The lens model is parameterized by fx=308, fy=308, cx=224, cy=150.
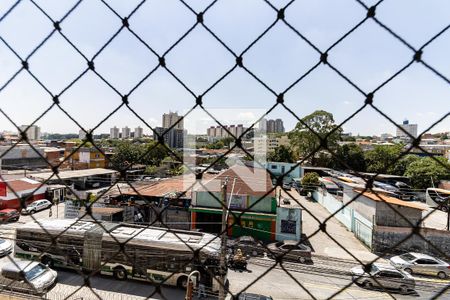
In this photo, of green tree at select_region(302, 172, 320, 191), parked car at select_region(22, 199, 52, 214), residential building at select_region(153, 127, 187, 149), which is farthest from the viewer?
green tree at select_region(302, 172, 320, 191)

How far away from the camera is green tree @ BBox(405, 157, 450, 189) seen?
12.6 meters

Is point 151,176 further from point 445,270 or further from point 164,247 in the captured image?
point 445,270

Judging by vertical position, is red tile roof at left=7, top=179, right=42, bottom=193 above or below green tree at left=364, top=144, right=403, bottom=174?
below

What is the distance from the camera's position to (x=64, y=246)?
490cm

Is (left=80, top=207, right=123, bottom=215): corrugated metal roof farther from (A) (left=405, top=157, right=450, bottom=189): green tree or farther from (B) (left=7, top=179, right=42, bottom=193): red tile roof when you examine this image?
(A) (left=405, top=157, right=450, bottom=189): green tree

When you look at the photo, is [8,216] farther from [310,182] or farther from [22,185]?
[310,182]

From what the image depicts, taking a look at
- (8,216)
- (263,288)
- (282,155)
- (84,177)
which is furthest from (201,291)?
(282,155)

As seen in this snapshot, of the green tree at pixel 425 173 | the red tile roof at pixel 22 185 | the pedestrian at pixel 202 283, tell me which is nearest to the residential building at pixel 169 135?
the pedestrian at pixel 202 283

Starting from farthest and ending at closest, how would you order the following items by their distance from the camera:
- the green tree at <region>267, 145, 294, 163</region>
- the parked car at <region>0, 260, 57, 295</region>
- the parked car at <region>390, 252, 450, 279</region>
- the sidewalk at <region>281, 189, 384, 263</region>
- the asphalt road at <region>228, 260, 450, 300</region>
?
the green tree at <region>267, 145, 294, 163</region>
the sidewalk at <region>281, 189, 384, 263</region>
the parked car at <region>390, 252, 450, 279</region>
the asphalt road at <region>228, 260, 450, 300</region>
the parked car at <region>0, 260, 57, 295</region>

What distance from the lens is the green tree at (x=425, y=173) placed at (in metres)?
12.6

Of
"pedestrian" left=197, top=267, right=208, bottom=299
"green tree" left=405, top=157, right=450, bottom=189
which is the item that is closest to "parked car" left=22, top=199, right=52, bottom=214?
"pedestrian" left=197, top=267, right=208, bottom=299

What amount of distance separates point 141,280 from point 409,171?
1300 cm

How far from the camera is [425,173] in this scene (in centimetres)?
1288

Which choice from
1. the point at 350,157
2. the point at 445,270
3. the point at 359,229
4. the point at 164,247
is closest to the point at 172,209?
the point at 164,247
